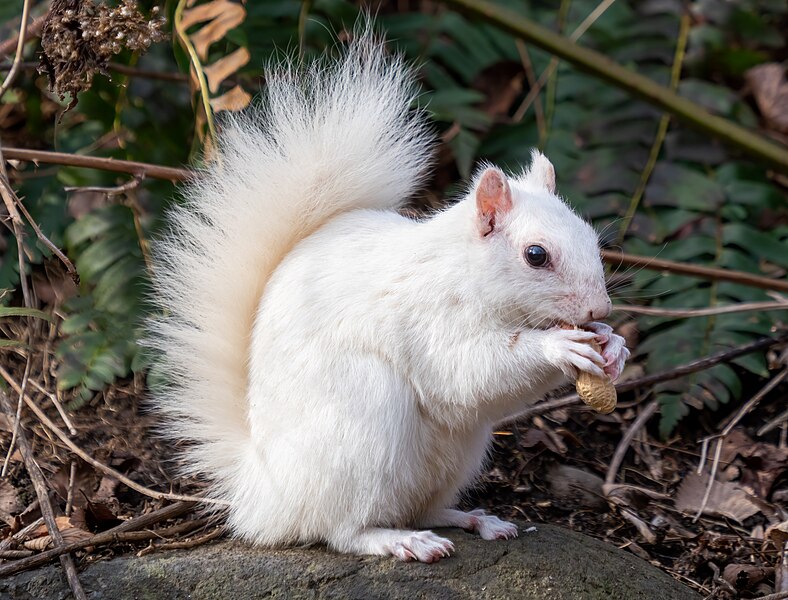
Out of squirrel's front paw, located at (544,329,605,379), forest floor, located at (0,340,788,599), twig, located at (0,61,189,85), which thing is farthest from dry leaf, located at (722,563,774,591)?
twig, located at (0,61,189,85)

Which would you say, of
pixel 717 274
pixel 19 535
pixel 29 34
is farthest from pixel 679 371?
pixel 29 34

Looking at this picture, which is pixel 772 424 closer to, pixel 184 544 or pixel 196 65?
pixel 184 544

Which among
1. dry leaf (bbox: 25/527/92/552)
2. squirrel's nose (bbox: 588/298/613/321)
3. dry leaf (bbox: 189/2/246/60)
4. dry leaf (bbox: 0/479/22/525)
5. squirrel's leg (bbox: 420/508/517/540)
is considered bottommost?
squirrel's leg (bbox: 420/508/517/540)

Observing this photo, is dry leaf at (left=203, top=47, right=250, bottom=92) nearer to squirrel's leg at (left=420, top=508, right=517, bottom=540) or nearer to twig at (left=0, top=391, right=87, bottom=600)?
twig at (left=0, top=391, right=87, bottom=600)

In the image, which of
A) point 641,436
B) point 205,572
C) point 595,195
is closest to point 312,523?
point 205,572

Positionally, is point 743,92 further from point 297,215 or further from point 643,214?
point 297,215
